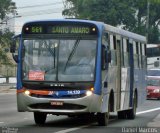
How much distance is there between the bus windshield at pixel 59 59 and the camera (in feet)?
64.8

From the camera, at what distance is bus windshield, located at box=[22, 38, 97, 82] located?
19.8m

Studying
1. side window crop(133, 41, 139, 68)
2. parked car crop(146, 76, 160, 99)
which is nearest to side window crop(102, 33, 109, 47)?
side window crop(133, 41, 139, 68)

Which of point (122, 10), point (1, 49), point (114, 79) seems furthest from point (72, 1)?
point (114, 79)

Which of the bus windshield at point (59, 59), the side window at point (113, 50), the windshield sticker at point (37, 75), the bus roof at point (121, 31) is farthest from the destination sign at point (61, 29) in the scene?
the side window at point (113, 50)

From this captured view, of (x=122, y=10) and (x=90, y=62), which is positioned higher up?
(x=122, y=10)

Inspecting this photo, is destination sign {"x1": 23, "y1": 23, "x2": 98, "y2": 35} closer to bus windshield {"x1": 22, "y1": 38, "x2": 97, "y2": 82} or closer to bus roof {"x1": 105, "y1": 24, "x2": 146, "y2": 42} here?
bus windshield {"x1": 22, "y1": 38, "x2": 97, "y2": 82}

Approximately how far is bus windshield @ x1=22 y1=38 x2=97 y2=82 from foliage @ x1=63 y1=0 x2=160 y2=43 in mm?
76691

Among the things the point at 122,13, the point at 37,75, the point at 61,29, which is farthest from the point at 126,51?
the point at 122,13

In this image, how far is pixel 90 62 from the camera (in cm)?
1991

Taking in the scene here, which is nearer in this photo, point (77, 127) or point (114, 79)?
point (77, 127)

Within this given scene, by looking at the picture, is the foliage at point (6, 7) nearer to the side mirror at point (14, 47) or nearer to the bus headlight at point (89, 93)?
the side mirror at point (14, 47)

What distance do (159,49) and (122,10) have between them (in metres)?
19.3

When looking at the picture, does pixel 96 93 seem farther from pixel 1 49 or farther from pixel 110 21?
pixel 110 21

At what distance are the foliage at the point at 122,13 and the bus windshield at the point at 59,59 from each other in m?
76.7
